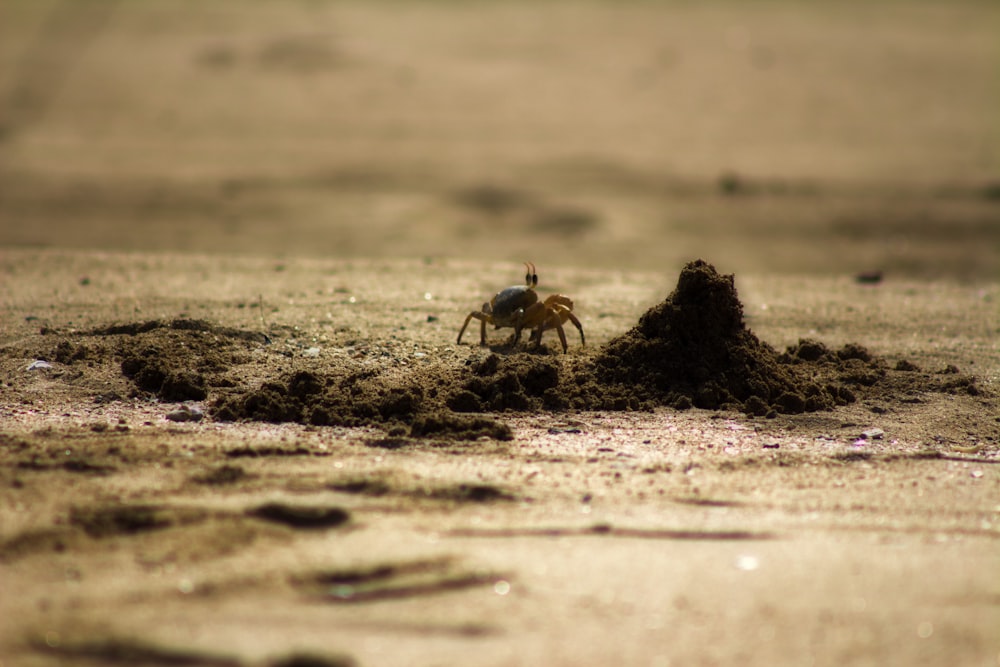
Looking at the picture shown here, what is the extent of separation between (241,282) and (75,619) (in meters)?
4.76

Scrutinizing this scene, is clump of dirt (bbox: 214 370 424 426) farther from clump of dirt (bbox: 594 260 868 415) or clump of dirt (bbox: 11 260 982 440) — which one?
clump of dirt (bbox: 594 260 868 415)

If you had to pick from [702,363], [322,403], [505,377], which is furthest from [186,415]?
[702,363]

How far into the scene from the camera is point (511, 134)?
15.4 meters

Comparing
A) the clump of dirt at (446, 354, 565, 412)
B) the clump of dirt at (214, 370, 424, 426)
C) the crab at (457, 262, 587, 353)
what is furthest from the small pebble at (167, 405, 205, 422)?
the crab at (457, 262, 587, 353)

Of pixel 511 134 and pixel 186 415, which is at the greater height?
pixel 511 134

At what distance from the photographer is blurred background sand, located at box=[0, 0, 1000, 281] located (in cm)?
1153

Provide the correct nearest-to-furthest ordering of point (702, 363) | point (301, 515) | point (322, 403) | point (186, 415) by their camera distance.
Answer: point (301, 515), point (186, 415), point (322, 403), point (702, 363)

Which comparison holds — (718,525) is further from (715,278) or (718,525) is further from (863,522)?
(715,278)

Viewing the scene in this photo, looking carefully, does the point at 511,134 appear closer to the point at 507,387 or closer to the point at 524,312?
the point at 524,312

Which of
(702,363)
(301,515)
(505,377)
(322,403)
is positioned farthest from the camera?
(702,363)

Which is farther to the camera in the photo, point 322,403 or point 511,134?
point 511,134

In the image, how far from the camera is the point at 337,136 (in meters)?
15.1

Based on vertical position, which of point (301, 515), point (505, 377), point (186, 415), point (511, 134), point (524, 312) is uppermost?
point (511, 134)

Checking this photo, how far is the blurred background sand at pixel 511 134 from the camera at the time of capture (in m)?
11.5
